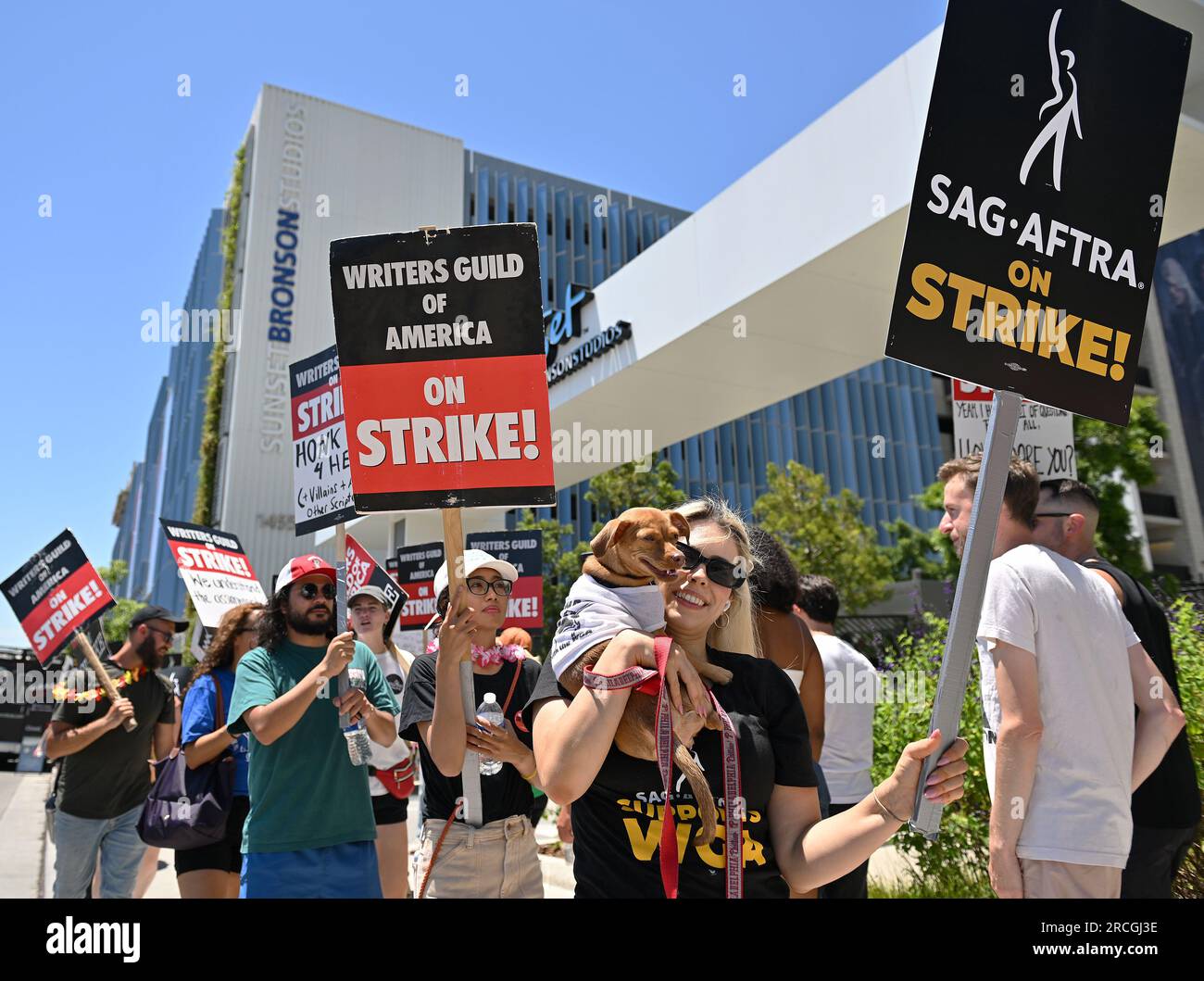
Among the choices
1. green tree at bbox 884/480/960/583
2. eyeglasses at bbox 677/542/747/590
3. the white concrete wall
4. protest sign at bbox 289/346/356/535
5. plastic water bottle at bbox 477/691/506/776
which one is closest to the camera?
eyeglasses at bbox 677/542/747/590

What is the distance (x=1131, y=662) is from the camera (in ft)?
10.6

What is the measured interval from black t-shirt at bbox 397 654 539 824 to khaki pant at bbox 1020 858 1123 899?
5.55 feet

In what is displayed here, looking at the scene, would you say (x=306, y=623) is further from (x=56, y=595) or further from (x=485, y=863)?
(x=56, y=595)

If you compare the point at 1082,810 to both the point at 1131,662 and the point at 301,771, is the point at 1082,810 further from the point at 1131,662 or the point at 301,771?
the point at 301,771

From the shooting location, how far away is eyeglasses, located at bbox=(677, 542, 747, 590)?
2238mm

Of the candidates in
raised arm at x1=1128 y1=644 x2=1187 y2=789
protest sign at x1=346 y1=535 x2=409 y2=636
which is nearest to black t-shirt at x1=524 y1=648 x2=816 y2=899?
raised arm at x1=1128 y1=644 x2=1187 y2=789

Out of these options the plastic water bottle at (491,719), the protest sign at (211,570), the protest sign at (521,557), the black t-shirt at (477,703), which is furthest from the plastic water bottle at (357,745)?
the protest sign at (521,557)

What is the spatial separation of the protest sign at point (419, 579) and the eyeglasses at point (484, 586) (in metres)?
5.97

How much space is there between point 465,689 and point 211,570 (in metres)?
4.92

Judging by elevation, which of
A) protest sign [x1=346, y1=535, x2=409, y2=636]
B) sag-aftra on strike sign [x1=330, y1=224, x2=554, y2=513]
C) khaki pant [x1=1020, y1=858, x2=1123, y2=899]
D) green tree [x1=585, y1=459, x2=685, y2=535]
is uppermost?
green tree [x1=585, y1=459, x2=685, y2=535]

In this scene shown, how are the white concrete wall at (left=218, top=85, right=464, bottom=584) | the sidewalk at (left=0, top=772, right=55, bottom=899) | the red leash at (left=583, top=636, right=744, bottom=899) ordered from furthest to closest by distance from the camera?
the white concrete wall at (left=218, top=85, right=464, bottom=584)
the sidewalk at (left=0, top=772, right=55, bottom=899)
the red leash at (left=583, top=636, right=744, bottom=899)

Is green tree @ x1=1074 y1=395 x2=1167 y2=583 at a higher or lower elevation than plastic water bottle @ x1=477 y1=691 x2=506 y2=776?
higher

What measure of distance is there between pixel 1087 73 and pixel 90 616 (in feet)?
22.2

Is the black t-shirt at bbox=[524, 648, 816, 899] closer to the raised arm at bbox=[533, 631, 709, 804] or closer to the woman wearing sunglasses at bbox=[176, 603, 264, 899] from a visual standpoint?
the raised arm at bbox=[533, 631, 709, 804]
